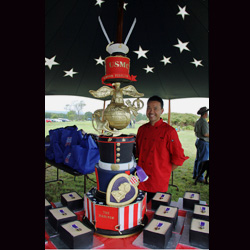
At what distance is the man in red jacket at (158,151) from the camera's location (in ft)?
5.77

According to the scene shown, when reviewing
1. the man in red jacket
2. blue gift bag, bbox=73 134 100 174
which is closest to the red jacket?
the man in red jacket

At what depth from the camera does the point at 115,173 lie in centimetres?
115

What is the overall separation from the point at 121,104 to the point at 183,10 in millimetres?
1724

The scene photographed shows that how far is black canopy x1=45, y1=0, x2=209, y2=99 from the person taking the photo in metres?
2.25

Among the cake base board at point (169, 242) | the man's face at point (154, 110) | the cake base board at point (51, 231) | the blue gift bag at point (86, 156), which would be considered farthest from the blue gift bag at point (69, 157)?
the cake base board at point (169, 242)

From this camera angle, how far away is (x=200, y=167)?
3.63m

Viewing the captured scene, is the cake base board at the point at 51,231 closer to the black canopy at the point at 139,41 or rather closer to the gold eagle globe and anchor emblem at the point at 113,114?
the gold eagle globe and anchor emblem at the point at 113,114

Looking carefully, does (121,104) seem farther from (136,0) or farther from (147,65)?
(147,65)

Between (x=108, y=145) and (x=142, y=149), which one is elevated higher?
(x=108, y=145)

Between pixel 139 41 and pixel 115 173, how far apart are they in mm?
2407

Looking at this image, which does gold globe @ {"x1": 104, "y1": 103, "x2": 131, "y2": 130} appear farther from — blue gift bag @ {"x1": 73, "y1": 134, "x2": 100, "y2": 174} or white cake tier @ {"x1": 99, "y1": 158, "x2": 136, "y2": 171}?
blue gift bag @ {"x1": 73, "y1": 134, "x2": 100, "y2": 174}

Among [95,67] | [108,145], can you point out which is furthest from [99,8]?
[108,145]

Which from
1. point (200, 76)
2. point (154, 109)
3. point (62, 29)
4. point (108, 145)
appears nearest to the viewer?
point (108, 145)

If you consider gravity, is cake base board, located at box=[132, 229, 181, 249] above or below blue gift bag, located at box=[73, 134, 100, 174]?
below
